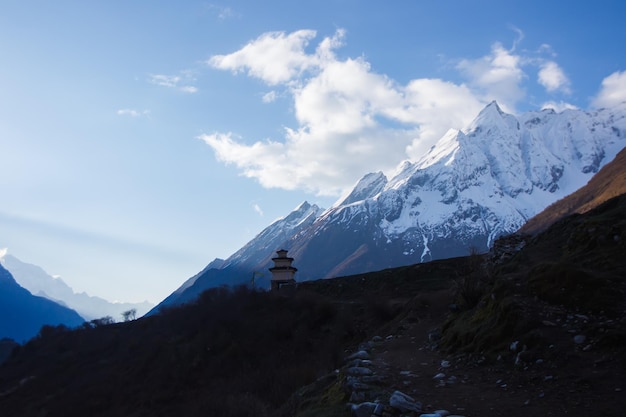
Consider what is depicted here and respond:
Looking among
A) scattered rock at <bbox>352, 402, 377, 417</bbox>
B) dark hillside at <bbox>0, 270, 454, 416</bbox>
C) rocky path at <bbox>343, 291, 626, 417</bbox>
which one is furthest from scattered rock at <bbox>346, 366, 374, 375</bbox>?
dark hillside at <bbox>0, 270, 454, 416</bbox>

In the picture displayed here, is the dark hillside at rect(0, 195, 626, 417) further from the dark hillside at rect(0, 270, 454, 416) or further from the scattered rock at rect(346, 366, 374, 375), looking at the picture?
the dark hillside at rect(0, 270, 454, 416)

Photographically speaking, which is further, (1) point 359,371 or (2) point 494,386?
(1) point 359,371

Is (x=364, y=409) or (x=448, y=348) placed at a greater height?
(x=448, y=348)

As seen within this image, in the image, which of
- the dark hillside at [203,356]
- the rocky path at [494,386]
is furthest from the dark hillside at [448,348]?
the dark hillside at [203,356]

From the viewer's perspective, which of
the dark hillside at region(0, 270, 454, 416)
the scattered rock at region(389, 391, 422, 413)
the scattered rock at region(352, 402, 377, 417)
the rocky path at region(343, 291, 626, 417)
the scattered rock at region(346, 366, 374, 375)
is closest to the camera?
the rocky path at region(343, 291, 626, 417)

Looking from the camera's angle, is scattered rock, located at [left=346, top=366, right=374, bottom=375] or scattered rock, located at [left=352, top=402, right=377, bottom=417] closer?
scattered rock, located at [left=352, top=402, right=377, bottom=417]

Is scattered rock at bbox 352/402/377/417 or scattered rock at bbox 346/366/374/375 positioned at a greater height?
scattered rock at bbox 346/366/374/375

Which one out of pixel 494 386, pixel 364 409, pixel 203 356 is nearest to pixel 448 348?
pixel 494 386

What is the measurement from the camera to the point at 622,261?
476 inches

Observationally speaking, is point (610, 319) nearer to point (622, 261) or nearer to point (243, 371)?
point (622, 261)

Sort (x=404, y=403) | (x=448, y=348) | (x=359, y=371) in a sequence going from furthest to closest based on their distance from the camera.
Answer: (x=448, y=348) < (x=359, y=371) < (x=404, y=403)

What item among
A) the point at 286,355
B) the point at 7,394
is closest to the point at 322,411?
the point at 286,355

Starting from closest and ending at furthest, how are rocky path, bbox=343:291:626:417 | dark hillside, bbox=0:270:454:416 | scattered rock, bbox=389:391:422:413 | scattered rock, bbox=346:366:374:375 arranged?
rocky path, bbox=343:291:626:417 < scattered rock, bbox=389:391:422:413 < scattered rock, bbox=346:366:374:375 < dark hillside, bbox=0:270:454:416

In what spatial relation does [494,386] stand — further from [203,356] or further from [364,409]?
[203,356]
